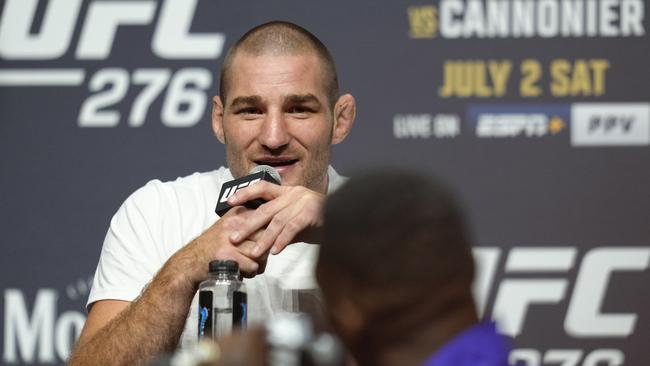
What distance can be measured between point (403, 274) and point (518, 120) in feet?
7.87

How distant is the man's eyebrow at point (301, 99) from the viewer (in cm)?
252

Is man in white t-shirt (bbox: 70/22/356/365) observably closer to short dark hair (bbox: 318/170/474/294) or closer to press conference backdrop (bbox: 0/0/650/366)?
press conference backdrop (bbox: 0/0/650/366)

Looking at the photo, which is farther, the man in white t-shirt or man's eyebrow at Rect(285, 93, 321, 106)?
man's eyebrow at Rect(285, 93, 321, 106)

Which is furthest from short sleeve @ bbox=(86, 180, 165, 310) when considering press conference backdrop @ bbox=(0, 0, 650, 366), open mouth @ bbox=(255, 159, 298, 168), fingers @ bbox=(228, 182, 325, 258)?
press conference backdrop @ bbox=(0, 0, 650, 366)

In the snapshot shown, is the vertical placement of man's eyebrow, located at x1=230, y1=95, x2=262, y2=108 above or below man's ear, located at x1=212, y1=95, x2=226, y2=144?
above

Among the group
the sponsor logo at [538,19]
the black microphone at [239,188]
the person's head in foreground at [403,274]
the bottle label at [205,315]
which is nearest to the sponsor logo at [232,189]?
the black microphone at [239,188]

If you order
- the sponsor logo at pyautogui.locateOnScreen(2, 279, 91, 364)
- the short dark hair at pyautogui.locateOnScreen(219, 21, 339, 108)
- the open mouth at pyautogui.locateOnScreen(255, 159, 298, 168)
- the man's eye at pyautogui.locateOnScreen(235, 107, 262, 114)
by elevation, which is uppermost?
the short dark hair at pyautogui.locateOnScreen(219, 21, 339, 108)

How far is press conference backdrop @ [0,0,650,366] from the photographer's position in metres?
3.37

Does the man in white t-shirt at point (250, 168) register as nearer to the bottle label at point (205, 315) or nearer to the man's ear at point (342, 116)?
the man's ear at point (342, 116)

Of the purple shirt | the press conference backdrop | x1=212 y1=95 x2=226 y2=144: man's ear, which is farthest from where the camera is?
the press conference backdrop

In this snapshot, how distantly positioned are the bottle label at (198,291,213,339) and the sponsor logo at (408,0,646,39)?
5.96 ft

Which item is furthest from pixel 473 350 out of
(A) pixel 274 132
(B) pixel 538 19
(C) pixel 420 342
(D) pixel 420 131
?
(B) pixel 538 19

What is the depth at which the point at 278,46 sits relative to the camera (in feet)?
8.45

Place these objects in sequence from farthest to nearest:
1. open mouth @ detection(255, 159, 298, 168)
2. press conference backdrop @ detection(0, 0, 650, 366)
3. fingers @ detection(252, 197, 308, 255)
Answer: press conference backdrop @ detection(0, 0, 650, 366) → open mouth @ detection(255, 159, 298, 168) → fingers @ detection(252, 197, 308, 255)
